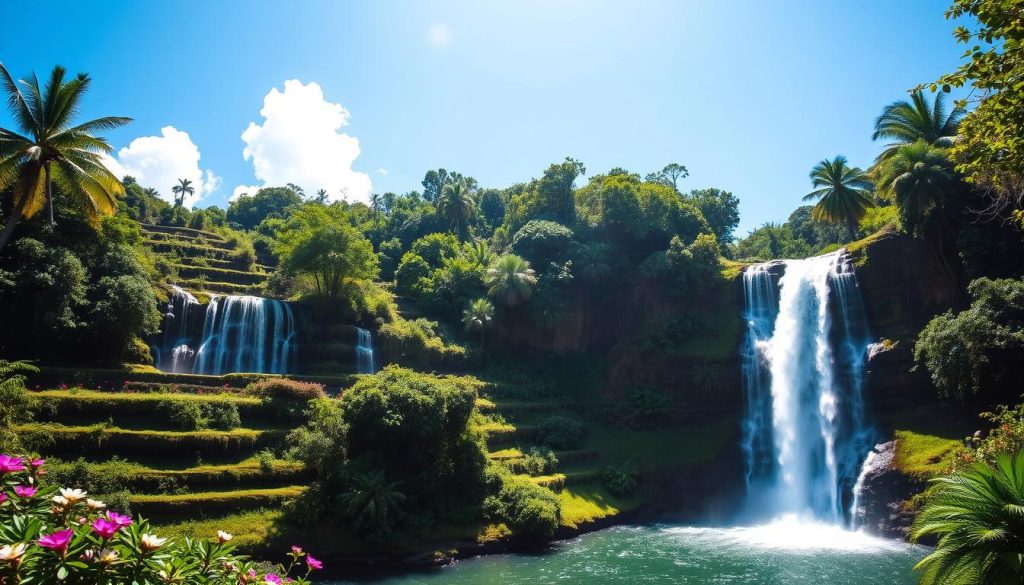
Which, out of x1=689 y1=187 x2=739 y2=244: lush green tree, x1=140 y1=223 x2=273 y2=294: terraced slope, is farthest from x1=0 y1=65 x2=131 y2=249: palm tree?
x1=689 y1=187 x2=739 y2=244: lush green tree

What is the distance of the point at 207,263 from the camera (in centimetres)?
4569

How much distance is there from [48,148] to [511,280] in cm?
2854

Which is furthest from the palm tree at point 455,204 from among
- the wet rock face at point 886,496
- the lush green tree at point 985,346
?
the lush green tree at point 985,346

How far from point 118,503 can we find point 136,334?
44.2 ft

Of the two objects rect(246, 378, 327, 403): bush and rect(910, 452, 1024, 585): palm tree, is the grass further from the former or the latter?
rect(246, 378, 327, 403): bush

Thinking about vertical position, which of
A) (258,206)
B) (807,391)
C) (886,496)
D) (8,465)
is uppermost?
(258,206)

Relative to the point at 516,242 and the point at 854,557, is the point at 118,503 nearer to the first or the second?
the point at 854,557

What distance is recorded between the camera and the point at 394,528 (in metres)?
22.4

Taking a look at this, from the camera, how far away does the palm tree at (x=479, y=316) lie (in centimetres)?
4322

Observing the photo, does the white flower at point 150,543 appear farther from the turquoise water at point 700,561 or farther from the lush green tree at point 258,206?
the lush green tree at point 258,206

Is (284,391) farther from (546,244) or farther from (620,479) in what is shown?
(546,244)

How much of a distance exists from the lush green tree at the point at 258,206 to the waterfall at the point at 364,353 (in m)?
54.0

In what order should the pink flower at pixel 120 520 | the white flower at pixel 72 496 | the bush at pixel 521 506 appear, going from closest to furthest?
the pink flower at pixel 120 520 < the white flower at pixel 72 496 < the bush at pixel 521 506

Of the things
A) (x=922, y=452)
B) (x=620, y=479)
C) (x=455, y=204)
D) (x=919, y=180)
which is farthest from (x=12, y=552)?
(x=455, y=204)
